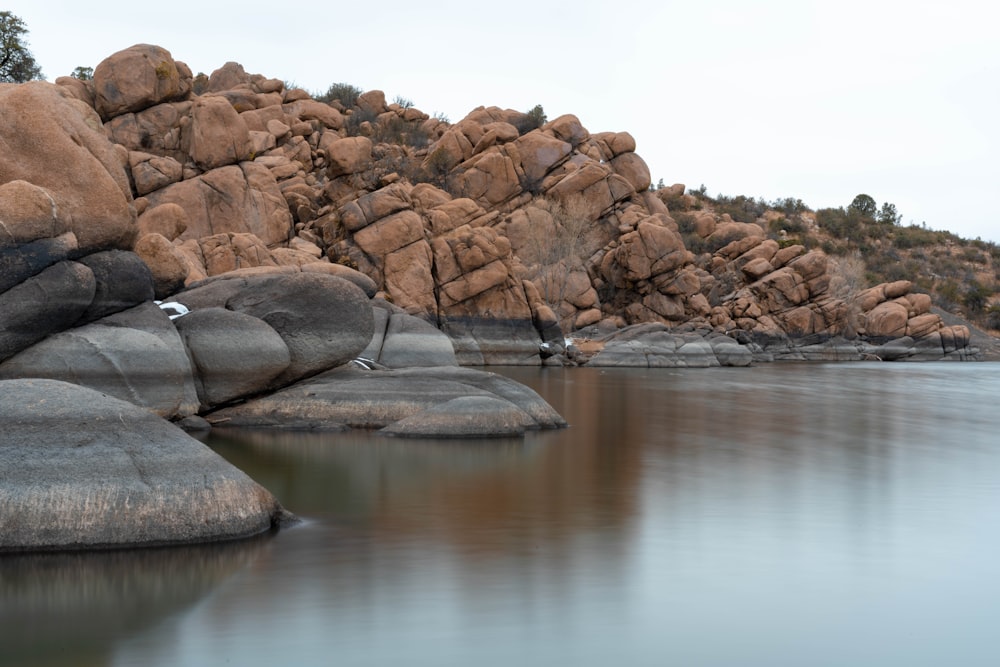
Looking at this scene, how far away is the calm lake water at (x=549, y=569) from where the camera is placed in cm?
920

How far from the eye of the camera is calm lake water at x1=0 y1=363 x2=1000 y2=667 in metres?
9.20

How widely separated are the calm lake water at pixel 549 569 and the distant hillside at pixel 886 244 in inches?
3377

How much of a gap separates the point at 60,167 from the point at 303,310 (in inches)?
266

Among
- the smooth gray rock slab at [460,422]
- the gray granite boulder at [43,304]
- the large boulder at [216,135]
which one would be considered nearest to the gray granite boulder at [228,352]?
the gray granite boulder at [43,304]

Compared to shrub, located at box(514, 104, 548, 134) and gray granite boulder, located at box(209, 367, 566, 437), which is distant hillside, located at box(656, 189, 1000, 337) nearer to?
shrub, located at box(514, 104, 548, 134)

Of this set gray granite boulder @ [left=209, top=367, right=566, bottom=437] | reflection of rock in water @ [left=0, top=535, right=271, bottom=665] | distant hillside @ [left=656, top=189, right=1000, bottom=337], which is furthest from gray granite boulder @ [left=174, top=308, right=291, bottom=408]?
distant hillside @ [left=656, top=189, right=1000, bottom=337]

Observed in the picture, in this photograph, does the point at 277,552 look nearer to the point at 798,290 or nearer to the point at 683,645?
the point at 683,645

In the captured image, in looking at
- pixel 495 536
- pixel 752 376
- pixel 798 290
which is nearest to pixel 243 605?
pixel 495 536

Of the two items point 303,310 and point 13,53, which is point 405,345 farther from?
point 13,53

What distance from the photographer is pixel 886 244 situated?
13650cm

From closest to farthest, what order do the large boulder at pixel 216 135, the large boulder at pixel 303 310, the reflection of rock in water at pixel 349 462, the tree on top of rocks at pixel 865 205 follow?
the reflection of rock in water at pixel 349 462 → the large boulder at pixel 303 310 → the large boulder at pixel 216 135 → the tree on top of rocks at pixel 865 205

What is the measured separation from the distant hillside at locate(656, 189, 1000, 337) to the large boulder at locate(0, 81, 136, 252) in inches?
3378

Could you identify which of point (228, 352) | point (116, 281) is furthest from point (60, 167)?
point (228, 352)

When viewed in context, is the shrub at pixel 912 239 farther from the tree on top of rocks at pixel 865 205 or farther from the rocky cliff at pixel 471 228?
the rocky cliff at pixel 471 228
